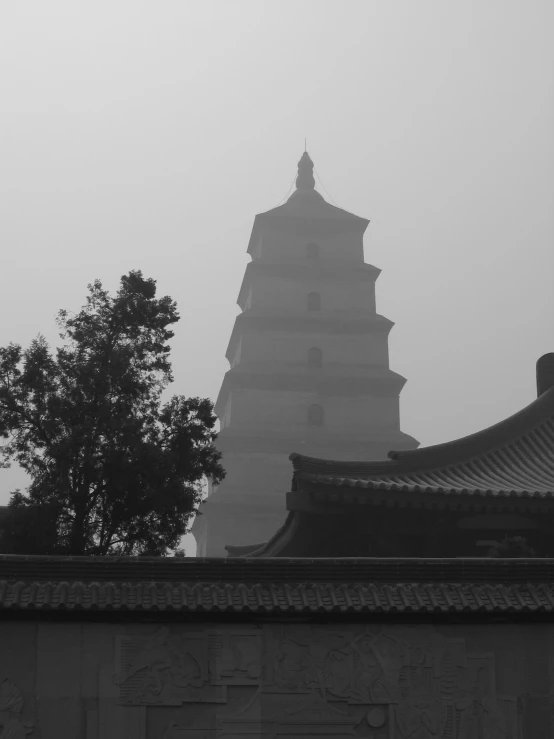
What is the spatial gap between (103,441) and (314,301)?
2604 centimetres

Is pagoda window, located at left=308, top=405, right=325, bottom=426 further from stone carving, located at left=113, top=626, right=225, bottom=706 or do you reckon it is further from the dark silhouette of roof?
stone carving, located at left=113, top=626, right=225, bottom=706

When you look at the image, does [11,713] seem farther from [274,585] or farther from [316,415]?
[316,415]

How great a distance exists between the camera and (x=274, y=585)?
39.3 feet

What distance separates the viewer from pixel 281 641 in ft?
39.0

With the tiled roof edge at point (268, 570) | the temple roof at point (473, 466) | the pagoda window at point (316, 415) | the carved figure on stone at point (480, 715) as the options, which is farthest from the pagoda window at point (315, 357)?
the carved figure on stone at point (480, 715)

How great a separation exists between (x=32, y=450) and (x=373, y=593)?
897cm

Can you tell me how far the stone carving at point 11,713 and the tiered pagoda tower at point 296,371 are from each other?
26926 mm

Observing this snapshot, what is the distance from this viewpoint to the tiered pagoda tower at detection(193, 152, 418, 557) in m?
39.5

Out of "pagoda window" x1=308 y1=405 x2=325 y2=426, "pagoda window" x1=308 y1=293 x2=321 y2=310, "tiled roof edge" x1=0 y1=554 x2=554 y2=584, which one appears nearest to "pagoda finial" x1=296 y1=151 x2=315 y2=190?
"pagoda window" x1=308 y1=293 x2=321 y2=310

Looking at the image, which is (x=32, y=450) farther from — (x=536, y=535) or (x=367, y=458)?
(x=367, y=458)

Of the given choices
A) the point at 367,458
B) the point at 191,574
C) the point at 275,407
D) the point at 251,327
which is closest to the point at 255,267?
the point at 251,327

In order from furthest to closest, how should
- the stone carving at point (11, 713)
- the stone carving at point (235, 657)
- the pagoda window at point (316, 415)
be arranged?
the pagoda window at point (316, 415)
the stone carving at point (235, 657)
the stone carving at point (11, 713)

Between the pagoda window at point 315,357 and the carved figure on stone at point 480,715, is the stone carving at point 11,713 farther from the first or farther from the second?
the pagoda window at point 315,357

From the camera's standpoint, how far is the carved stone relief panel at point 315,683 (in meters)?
11.6
